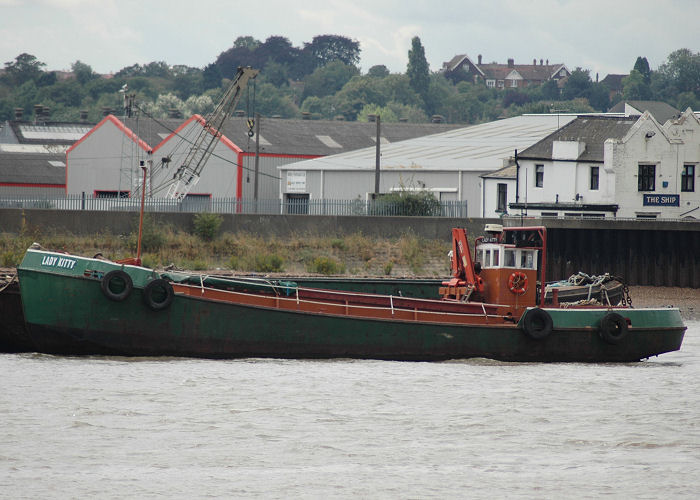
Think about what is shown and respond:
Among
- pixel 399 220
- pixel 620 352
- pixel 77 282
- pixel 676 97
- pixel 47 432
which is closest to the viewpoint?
pixel 47 432

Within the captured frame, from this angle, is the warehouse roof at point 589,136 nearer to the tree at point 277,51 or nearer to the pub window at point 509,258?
the pub window at point 509,258

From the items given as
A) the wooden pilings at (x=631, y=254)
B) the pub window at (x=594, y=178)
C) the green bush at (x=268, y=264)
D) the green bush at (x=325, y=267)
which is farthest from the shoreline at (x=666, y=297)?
the green bush at (x=268, y=264)

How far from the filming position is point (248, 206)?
48.3 m

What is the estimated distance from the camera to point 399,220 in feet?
140

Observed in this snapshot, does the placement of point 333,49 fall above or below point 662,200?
above

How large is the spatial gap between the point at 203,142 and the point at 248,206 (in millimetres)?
10942

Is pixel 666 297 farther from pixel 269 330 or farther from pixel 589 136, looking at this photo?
pixel 269 330

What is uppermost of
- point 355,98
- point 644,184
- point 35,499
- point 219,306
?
point 355,98

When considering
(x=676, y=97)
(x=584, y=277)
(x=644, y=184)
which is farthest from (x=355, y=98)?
(x=584, y=277)

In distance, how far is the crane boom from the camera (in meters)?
53.4

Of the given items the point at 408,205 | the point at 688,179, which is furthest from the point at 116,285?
the point at 688,179

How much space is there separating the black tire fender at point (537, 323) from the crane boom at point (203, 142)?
101ft

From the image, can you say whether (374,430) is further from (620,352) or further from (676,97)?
(676,97)

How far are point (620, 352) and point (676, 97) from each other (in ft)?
477
